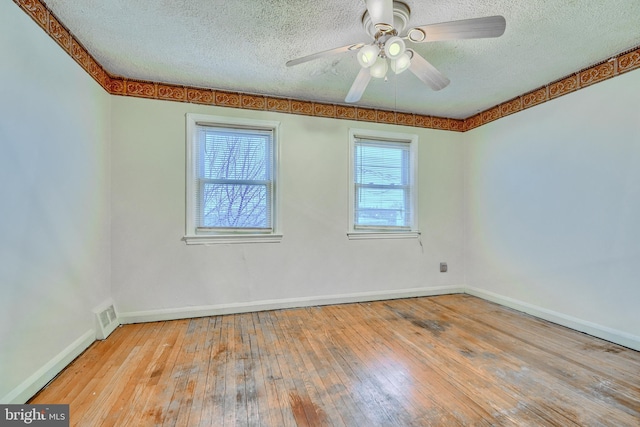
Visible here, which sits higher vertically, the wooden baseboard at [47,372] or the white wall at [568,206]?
the white wall at [568,206]

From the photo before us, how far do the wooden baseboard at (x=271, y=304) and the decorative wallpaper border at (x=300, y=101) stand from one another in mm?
2257

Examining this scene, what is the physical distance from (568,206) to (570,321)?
113 cm

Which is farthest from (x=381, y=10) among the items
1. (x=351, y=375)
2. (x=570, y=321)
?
(x=570, y=321)

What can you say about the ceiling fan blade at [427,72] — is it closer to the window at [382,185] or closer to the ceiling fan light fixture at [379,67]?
the ceiling fan light fixture at [379,67]

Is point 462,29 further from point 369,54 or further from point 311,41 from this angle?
point 311,41

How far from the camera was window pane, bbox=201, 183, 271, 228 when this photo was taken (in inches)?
127

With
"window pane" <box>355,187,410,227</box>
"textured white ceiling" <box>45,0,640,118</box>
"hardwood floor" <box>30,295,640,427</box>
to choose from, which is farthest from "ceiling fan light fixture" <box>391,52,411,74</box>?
"hardwood floor" <box>30,295,640,427</box>

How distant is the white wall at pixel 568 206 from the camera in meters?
2.47

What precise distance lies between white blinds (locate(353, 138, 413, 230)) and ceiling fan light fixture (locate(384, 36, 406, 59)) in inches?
79.7

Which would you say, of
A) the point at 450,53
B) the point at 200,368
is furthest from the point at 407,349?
the point at 450,53

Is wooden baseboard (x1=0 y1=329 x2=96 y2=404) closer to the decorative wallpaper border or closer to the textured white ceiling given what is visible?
the decorative wallpaper border

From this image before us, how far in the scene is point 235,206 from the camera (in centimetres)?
331

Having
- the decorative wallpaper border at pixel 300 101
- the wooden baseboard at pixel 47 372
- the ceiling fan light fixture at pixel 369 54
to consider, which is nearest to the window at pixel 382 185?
the decorative wallpaper border at pixel 300 101

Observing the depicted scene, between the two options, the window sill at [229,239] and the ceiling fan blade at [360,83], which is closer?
the ceiling fan blade at [360,83]
